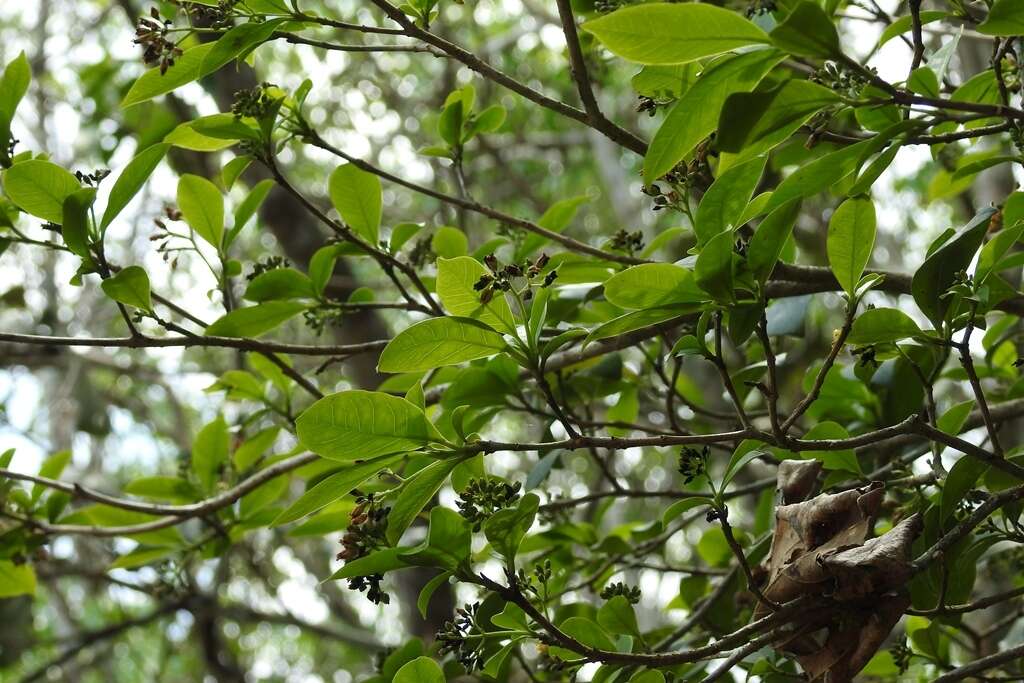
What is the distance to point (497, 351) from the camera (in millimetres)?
1050

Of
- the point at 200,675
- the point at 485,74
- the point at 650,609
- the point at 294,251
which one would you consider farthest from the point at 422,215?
the point at 485,74

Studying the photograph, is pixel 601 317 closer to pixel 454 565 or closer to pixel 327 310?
pixel 327 310

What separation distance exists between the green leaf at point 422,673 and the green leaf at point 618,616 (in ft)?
0.87

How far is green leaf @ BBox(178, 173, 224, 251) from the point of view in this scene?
5.07 ft

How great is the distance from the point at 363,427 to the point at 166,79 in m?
0.54

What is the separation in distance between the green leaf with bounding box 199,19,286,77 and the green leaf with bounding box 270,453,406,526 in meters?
0.48

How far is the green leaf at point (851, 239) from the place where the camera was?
101cm

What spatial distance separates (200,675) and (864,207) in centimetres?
678

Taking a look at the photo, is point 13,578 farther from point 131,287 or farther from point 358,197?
point 358,197

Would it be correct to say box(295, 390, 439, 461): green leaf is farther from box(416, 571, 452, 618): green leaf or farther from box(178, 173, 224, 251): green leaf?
box(178, 173, 224, 251): green leaf

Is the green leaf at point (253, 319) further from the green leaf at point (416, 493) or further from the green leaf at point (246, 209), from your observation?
the green leaf at point (416, 493)

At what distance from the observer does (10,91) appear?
4.51 ft

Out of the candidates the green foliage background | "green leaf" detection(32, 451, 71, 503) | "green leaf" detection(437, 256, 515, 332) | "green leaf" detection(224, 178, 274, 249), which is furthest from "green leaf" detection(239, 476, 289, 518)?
"green leaf" detection(437, 256, 515, 332)

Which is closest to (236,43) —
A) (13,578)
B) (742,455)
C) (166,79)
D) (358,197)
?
(166,79)
